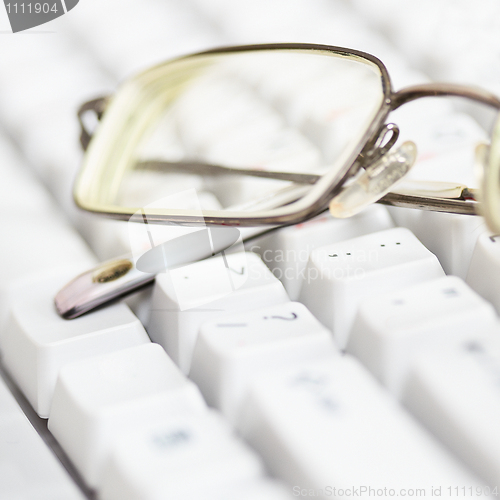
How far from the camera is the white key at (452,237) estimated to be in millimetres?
378

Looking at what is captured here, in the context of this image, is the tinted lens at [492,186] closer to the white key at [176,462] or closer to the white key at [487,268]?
the white key at [487,268]

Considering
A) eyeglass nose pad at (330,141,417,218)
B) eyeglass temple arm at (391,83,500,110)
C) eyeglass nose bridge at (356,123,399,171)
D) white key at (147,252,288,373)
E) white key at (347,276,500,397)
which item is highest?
eyeglass temple arm at (391,83,500,110)

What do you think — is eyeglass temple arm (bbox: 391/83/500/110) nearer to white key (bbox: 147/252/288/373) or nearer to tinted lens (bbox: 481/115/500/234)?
tinted lens (bbox: 481/115/500/234)

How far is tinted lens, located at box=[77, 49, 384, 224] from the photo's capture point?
1.48 ft

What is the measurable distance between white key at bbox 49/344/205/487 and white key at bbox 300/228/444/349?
0.09 m

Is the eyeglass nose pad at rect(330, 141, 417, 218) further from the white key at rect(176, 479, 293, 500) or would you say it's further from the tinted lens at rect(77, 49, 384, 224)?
the white key at rect(176, 479, 293, 500)

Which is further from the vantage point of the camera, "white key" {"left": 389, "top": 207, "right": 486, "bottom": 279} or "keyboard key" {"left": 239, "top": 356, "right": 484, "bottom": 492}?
"white key" {"left": 389, "top": 207, "right": 486, "bottom": 279}

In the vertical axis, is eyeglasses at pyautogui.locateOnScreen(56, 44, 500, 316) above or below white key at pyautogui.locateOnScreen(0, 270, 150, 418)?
above

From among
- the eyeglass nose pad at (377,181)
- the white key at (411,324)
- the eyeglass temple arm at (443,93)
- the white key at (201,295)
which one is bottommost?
the white key at (411,324)

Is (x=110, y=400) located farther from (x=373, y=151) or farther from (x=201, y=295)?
(x=373, y=151)

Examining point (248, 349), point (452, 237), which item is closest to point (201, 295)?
point (248, 349)

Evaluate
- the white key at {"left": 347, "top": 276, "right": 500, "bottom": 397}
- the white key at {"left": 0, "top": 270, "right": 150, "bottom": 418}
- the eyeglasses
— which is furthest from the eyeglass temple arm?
the white key at {"left": 0, "top": 270, "right": 150, "bottom": 418}

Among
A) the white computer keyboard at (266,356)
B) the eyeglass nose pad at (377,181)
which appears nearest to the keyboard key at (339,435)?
the white computer keyboard at (266,356)

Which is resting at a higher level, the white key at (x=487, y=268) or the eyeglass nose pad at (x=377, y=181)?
the eyeglass nose pad at (x=377, y=181)
